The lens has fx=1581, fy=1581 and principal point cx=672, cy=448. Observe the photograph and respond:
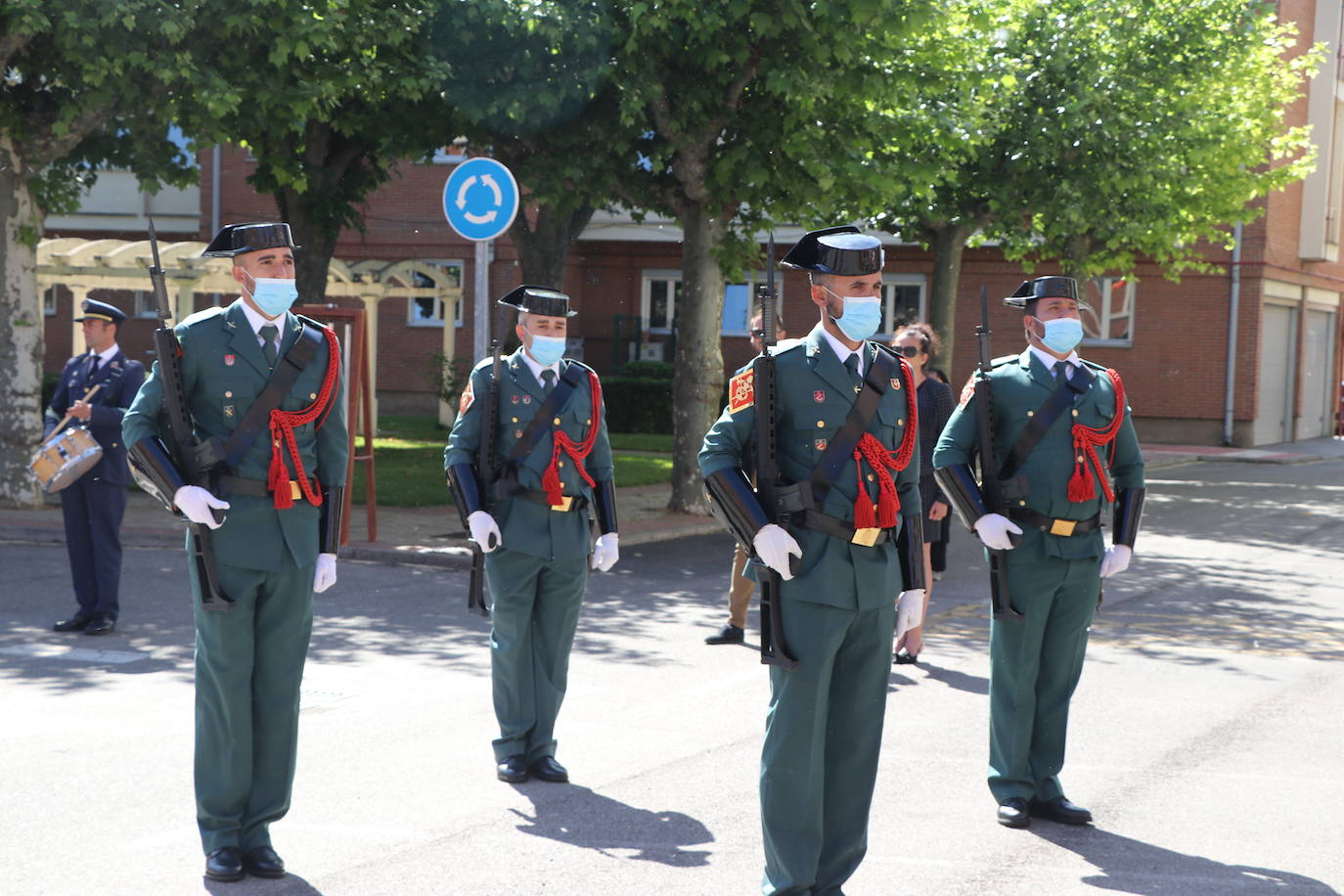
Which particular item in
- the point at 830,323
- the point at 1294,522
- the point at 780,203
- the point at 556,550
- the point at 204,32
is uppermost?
the point at 204,32

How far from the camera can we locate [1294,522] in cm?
1784

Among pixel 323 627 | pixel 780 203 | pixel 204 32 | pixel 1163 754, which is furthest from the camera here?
pixel 780 203

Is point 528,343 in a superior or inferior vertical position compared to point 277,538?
superior

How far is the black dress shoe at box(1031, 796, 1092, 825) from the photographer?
5754 millimetres

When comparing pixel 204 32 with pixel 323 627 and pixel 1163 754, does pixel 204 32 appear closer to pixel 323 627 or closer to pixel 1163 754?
pixel 323 627

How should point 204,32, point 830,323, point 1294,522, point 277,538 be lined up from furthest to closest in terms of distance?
point 1294,522, point 204,32, point 277,538, point 830,323

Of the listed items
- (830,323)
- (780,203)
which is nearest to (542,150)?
(780,203)

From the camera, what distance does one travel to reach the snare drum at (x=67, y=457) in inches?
362

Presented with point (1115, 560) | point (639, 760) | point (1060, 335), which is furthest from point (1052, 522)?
point (639, 760)

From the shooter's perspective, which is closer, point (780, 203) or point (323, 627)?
point (323, 627)

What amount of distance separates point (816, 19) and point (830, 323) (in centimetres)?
1047

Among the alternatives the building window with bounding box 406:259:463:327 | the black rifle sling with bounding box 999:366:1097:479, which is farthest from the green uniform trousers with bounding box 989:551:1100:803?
the building window with bounding box 406:259:463:327

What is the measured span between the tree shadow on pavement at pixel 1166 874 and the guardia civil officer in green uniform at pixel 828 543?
1145 mm

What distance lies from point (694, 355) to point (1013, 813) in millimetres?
11378
